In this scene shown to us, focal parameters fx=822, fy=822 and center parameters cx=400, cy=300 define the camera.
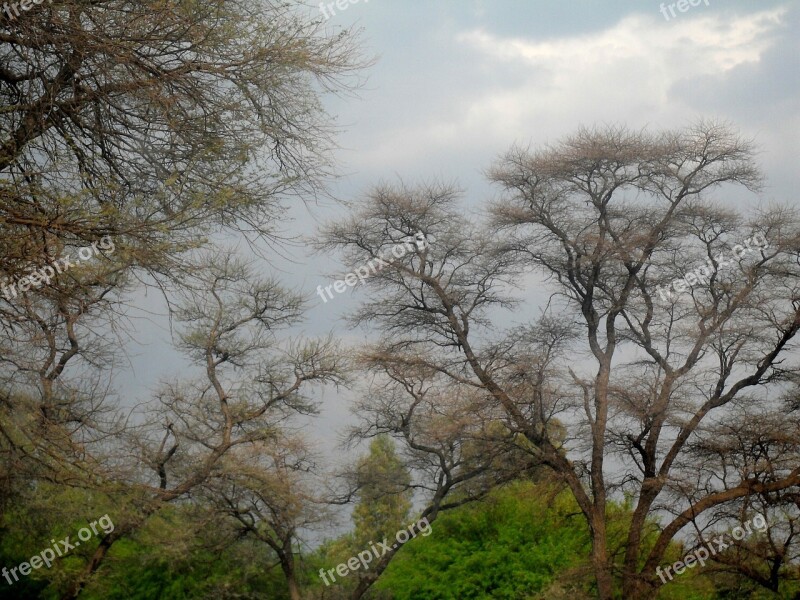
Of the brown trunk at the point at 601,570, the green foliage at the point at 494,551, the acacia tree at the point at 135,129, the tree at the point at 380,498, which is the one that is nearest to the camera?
the acacia tree at the point at 135,129

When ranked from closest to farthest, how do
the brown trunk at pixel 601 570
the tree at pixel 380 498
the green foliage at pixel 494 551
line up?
the brown trunk at pixel 601 570 → the green foliage at pixel 494 551 → the tree at pixel 380 498

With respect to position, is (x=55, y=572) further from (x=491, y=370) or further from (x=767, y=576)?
(x=767, y=576)

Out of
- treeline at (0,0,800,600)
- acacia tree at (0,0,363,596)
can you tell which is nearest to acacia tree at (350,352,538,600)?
treeline at (0,0,800,600)

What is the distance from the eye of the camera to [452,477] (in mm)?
19344

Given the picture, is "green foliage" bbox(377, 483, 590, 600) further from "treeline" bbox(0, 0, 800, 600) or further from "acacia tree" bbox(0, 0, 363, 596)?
"acacia tree" bbox(0, 0, 363, 596)

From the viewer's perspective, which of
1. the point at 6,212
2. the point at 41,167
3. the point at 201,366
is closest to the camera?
the point at 6,212

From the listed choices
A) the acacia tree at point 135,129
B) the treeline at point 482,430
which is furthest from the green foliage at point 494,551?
the acacia tree at point 135,129

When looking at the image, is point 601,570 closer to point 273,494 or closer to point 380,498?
point 273,494

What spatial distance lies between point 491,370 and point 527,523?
806cm

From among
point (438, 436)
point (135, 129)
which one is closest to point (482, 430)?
point (438, 436)

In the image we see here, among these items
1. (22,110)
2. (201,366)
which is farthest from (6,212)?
(201,366)

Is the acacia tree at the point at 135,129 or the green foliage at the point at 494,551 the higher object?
the acacia tree at the point at 135,129

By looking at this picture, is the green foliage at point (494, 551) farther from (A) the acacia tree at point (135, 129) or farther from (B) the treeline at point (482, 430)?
(A) the acacia tree at point (135, 129)

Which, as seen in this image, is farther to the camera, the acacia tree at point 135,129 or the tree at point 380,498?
the tree at point 380,498
